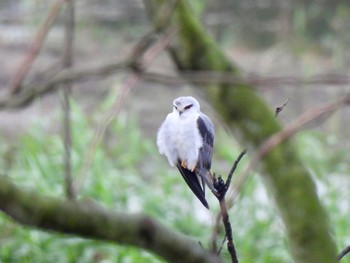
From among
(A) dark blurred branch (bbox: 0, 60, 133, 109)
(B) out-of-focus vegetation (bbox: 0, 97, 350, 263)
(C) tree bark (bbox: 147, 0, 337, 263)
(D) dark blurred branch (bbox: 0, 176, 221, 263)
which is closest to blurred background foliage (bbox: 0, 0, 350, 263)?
(B) out-of-focus vegetation (bbox: 0, 97, 350, 263)

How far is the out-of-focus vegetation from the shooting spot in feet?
7.88

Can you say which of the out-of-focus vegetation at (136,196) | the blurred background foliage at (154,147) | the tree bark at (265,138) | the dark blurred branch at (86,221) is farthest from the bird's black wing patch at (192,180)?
the out-of-focus vegetation at (136,196)

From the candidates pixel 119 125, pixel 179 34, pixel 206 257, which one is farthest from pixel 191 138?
pixel 119 125

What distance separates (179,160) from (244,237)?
2019 millimetres

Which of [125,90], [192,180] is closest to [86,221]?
[125,90]

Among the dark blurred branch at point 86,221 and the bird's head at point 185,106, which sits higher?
the dark blurred branch at point 86,221

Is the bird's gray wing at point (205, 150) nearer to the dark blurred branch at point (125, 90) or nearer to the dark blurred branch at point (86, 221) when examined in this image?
the dark blurred branch at point (125, 90)

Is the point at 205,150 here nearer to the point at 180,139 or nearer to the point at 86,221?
the point at 180,139

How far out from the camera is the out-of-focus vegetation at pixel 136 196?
2400 millimetres

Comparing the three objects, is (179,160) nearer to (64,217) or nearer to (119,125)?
(64,217)

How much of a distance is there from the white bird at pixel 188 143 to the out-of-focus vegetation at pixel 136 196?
1.69m

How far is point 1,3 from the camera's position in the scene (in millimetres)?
3695

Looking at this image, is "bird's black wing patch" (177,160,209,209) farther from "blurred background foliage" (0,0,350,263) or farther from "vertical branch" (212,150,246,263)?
"blurred background foliage" (0,0,350,263)

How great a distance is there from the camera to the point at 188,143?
439mm
